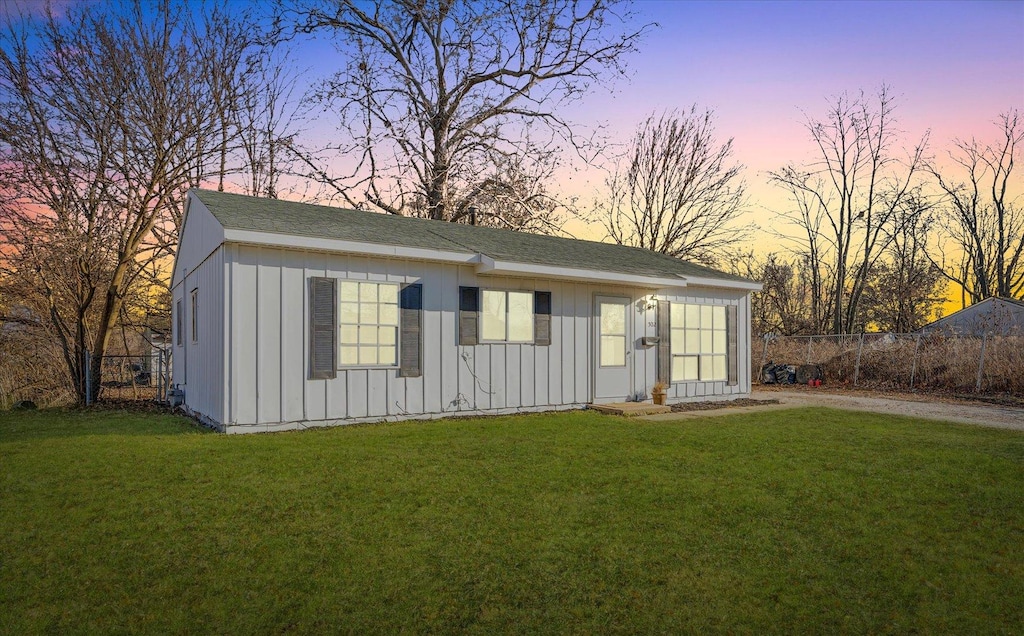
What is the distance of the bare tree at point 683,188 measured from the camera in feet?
78.7

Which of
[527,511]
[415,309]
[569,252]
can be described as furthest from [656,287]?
[527,511]

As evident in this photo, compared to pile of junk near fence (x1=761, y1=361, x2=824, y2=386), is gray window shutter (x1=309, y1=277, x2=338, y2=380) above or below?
above

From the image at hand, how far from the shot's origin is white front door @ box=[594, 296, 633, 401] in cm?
1064

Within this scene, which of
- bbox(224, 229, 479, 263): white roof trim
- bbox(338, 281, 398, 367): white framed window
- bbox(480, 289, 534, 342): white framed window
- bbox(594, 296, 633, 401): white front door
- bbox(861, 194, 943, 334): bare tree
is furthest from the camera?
bbox(861, 194, 943, 334): bare tree

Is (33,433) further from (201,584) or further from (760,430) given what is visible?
(760,430)

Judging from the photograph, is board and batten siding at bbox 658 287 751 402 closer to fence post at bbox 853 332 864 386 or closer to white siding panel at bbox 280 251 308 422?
fence post at bbox 853 332 864 386

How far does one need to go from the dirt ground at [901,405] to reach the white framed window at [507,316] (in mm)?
2391

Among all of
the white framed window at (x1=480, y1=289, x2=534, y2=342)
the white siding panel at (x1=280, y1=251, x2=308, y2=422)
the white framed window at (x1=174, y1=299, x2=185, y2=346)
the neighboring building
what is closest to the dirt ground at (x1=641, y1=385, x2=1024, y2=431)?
the white framed window at (x1=480, y1=289, x2=534, y2=342)

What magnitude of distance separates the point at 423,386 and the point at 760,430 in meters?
4.62

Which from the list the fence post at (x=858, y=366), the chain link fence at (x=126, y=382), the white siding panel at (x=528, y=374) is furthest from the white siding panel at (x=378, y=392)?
the fence post at (x=858, y=366)

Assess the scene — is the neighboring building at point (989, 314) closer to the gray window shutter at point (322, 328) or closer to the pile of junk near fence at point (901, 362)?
the pile of junk near fence at point (901, 362)

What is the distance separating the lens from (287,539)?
382 centimetres

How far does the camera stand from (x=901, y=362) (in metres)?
15.7

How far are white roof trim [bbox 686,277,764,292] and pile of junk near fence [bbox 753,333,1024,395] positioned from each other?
5.77 meters
